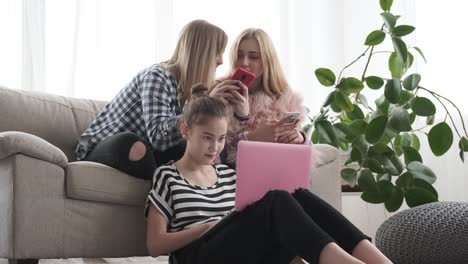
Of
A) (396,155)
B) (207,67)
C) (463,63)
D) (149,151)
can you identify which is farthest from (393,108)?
(149,151)

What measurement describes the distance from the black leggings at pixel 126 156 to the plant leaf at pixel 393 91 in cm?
124

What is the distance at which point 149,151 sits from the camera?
238 centimetres

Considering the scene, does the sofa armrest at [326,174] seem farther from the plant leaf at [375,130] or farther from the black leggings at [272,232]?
the black leggings at [272,232]

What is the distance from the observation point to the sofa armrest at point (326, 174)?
9.47 ft

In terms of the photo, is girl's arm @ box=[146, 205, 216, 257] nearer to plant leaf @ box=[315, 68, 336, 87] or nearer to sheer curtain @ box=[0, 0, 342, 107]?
plant leaf @ box=[315, 68, 336, 87]

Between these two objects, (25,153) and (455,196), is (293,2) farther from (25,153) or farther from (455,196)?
(25,153)

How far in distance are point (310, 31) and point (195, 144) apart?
2.56 metres

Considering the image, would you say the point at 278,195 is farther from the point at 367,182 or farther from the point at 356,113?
the point at 356,113

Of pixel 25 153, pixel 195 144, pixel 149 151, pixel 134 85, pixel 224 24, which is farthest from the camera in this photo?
pixel 224 24

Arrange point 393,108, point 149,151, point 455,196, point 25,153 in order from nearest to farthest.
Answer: point 25,153, point 149,151, point 393,108, point 455,196

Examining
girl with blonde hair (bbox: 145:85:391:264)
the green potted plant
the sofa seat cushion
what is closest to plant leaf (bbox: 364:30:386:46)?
the green potted plant

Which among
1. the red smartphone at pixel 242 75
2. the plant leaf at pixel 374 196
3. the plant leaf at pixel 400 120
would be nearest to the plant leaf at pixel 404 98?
the plant leaf at pixel 400 120

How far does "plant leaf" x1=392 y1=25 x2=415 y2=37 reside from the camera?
10.8 ft

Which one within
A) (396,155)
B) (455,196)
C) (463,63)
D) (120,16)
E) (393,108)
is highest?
(120,16)
